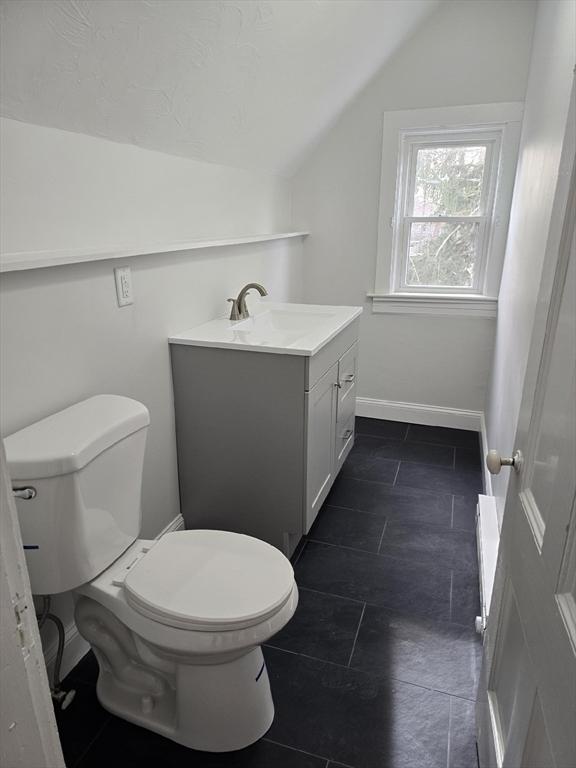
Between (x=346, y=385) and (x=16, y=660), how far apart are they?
1.89m

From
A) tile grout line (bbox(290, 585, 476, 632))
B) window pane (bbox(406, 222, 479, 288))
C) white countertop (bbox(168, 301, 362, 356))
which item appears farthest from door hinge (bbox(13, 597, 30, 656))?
window pane (bbox(406, 222, 479, 288))

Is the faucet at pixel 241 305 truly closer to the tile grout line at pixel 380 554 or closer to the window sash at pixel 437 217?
the tile grout line at pixel 380 554

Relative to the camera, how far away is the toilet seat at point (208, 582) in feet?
3.85

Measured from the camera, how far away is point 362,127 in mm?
2953

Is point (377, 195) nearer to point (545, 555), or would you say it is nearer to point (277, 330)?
point (277, 330)

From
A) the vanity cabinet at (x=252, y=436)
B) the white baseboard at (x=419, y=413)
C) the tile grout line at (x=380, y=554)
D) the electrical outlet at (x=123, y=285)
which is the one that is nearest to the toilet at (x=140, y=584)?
the electrical outlet at (x=123, y=285)

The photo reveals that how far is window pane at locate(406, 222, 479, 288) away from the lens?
303 centimetres

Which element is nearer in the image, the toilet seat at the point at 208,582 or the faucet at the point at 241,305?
the toilet seat at the point at 208,582

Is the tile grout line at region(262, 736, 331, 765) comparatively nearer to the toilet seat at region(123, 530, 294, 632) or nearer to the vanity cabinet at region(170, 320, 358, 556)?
the toilet seat at region(123, 530, 294, 632)

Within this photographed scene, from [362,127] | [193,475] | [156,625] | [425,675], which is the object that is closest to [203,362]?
[193,475]

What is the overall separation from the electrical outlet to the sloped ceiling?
39 cm

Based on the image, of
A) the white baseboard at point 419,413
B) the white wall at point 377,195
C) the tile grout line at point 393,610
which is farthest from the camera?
the white baseboard at point 419,413

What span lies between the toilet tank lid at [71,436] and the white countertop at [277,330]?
52 centimetres

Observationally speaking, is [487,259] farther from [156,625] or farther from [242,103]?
[156,625]
